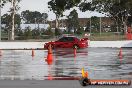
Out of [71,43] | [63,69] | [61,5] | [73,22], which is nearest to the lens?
[63,69]

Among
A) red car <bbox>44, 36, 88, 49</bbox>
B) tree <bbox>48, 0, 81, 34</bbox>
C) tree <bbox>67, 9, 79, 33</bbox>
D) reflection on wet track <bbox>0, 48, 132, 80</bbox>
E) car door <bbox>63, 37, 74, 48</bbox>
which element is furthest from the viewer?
tree <bbox>67, 9, 79, 33</bbox>

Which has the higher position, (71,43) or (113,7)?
(113,7)

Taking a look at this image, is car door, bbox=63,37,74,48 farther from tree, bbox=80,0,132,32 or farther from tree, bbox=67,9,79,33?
tree, bbox=67,9,79,33

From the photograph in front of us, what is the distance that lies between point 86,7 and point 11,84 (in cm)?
7154

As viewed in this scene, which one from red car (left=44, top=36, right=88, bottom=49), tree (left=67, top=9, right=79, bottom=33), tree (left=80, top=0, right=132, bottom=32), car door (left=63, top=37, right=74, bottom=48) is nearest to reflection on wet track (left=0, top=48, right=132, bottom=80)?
red car (left=44, top=36, right=88, bottom=49)

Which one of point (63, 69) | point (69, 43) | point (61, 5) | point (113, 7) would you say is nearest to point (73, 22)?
point (113, 7)

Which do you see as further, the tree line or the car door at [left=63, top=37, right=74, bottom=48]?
the tree line

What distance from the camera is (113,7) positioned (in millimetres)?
89062

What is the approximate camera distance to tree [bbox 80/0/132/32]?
84.8 metres

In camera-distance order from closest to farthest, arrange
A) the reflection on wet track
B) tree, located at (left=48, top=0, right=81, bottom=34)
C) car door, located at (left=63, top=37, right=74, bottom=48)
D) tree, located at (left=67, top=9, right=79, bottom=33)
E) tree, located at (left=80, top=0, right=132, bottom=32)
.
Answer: the reflection on wet track, car door, located at (left=63, top=37, right=74, bottom=48), tree, located at (left=48, top=0, right=81, bottom=34), tree, located at (left=80, top=0, right=132, bottom=32), tree, located at (left=67, top=9, right=79, bottom=33)

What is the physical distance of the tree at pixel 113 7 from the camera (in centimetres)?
8475

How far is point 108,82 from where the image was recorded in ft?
23.5

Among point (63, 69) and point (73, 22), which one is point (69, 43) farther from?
point (73, 22)

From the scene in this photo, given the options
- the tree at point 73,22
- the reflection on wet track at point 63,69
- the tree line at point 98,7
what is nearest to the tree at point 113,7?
the tree line at point 98,7
